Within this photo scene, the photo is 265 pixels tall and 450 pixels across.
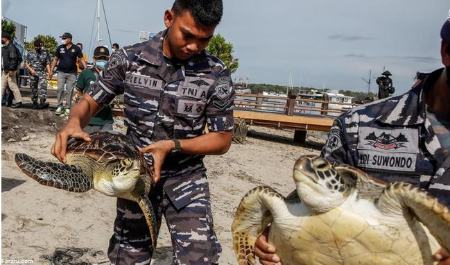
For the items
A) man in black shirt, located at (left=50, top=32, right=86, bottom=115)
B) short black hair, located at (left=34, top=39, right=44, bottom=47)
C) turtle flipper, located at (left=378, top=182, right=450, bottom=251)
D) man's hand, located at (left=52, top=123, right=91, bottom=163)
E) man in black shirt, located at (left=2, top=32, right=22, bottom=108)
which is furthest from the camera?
short black hair, located at (left=34, top=39, right=44, bottom=47)

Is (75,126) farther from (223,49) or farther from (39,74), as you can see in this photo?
(223,49)

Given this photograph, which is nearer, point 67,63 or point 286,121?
point 67,63

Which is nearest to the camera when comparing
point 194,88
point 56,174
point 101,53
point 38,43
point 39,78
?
point 56,174

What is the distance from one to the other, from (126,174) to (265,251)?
88 cm

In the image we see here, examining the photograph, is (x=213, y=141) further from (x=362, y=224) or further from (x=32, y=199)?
(x=32, y=199)

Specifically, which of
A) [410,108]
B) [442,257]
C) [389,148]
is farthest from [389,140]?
[442,257]

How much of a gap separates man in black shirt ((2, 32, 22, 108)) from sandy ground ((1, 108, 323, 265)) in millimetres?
889

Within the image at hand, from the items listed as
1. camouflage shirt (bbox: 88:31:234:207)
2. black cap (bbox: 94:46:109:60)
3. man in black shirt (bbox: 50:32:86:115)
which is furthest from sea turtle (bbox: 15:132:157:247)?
man in black shirt (bbox: 50:32:86:115)

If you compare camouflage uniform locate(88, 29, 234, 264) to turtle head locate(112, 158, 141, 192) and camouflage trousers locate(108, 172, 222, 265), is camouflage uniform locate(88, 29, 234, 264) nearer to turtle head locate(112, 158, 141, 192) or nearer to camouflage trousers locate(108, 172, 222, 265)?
camouflage trousers locate(108, 172, 222, 265)

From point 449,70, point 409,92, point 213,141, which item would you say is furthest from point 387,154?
point 213,141

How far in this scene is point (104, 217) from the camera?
5.85 m

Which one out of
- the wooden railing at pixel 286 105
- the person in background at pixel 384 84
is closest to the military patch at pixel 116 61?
the person in background at pixel 384 84

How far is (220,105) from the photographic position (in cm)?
306

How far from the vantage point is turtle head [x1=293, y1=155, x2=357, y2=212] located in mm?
1926
